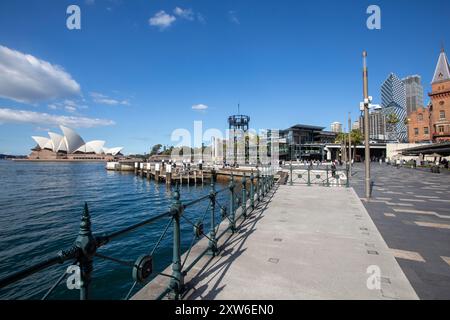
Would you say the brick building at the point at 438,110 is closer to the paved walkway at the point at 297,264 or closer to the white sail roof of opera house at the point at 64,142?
the paved walkway at the point at 297,264

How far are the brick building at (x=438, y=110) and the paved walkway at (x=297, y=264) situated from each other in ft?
210

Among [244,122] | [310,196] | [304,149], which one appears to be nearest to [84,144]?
[244,122]

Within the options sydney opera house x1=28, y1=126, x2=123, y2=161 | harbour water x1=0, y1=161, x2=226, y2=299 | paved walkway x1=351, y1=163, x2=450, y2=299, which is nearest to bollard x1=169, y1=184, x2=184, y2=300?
paved walkway x1=351, y1=163, x2=450, y2=299

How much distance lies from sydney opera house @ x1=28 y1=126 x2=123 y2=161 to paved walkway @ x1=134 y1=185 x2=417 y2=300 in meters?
153

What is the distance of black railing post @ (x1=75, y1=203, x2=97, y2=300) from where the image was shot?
83.7 inches

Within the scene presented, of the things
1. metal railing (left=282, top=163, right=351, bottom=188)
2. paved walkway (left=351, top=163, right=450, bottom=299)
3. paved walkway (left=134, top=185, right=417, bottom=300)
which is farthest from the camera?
metal railing (left=282, top=163, right=351, bottom=188)

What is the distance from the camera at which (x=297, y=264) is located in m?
4.48

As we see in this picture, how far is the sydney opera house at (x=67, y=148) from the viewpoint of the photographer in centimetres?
13350

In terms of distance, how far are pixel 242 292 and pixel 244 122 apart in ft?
248

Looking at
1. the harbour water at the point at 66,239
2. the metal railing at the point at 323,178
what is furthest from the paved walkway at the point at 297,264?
the metal railing at the point at 323,178

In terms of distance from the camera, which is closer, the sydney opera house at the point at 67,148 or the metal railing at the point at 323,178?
the metal railing at the point at 323,178

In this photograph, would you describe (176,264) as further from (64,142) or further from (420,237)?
(64,142)

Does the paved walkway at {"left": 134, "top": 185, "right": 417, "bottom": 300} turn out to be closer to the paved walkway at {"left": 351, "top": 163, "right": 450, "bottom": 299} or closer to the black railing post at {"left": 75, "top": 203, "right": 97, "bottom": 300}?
the paved walkway at {"left": 351, "top": 163, "right": 450, "bottom": 299}
